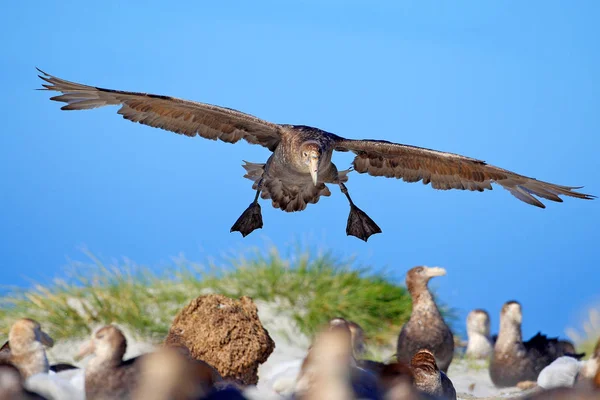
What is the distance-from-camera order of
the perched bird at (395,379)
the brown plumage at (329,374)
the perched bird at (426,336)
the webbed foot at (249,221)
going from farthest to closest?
the webbed foot at (249,221), the perched bird at (426,336), the perched bird at (395,379), the brown plumage at (329,374)

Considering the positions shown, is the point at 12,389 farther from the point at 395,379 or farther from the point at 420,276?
the point at 420,276

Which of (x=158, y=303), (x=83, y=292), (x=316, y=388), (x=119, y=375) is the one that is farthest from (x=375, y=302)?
(x=316, y=388)

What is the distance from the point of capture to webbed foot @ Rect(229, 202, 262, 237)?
34.7ft

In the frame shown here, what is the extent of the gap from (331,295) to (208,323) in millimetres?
4405

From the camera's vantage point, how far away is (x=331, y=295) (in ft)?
40.0

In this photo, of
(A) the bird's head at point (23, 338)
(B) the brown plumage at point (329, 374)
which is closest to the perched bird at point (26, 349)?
(A) the bird's head at point (23, 338)

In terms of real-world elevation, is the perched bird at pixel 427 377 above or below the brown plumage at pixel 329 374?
above

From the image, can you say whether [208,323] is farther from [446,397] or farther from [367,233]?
[367,233]

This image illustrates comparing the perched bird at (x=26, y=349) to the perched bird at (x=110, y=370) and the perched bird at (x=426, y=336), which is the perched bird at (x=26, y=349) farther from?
the perched bird at (x=426, y=336)

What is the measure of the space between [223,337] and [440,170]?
11.7ft

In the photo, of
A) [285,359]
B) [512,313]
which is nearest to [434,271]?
[512,313]

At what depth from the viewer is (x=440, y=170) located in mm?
10422

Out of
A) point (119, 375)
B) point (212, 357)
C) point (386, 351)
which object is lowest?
point (119, 375)

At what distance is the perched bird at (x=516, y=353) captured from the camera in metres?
10.4
